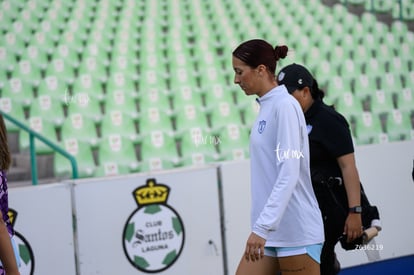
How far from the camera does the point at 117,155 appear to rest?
591 cm

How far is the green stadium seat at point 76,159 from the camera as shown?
18.6 feet

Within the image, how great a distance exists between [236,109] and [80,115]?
1.86m

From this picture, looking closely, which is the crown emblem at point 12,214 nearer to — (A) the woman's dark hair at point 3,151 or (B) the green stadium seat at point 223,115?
(A) the woman's dark hair at point 3,151

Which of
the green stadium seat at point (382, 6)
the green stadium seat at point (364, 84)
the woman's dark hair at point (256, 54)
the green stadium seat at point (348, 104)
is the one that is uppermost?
the green stadium seat at point (382, 6)

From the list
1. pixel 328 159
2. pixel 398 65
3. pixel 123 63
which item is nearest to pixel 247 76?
pixel 328 159

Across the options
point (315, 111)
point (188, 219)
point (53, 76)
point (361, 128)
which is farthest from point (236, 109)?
point (315, 111)

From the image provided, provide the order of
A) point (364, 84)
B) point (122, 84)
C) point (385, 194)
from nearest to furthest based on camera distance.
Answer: point (385, 194) → point (122, 84) → point (364, 84)

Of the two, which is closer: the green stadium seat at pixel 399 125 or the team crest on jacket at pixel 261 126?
the team crest on jacket at pixel 261 126

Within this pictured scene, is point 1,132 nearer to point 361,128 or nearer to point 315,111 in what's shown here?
point 315,111

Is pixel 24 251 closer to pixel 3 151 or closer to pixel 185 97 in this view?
pixel 3 151

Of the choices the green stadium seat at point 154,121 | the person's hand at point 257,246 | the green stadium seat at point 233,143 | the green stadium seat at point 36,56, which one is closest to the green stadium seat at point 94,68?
the green stadium seat at point 36,56

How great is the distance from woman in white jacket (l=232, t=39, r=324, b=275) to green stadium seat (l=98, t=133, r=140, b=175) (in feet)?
11.8

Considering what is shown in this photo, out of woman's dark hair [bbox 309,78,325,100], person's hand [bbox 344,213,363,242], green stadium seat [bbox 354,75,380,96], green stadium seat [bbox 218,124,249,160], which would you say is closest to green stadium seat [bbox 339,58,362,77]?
green stadium seat [bbox 354,75,380,96]

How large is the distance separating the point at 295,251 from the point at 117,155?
389 centimetres
